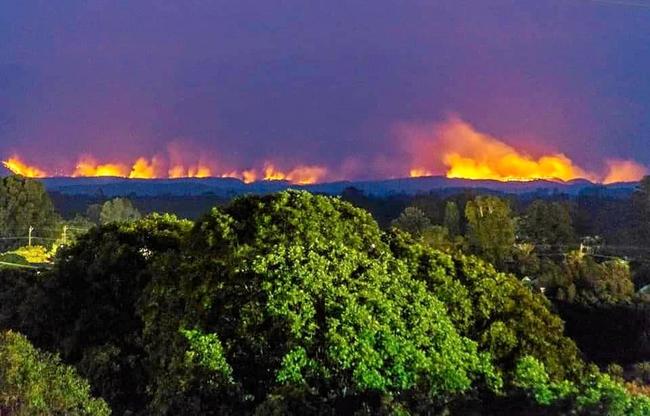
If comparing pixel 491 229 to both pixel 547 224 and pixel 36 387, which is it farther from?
pixel 36 387

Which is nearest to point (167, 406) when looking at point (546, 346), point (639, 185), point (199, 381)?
point (199, 381)

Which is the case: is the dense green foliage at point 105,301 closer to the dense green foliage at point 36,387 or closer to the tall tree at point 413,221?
the dense green foliage at point 36,387

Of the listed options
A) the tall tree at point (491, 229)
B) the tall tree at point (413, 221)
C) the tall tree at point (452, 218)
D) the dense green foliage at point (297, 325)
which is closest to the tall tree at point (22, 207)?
the tall tree at point (413, 221)

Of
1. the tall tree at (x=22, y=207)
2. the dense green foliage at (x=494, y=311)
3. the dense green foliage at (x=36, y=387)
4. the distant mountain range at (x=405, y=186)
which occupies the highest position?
the distant mountain range at (x=405, y=186)

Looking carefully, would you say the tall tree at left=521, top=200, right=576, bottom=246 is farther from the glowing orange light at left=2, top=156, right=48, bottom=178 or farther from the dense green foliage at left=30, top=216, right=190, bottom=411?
the glowing orange light at left=2, top=156, right=48, bottom=178

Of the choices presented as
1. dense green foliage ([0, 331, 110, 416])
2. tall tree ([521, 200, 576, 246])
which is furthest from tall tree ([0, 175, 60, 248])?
dense green foliage ([0, 331, 110, 416])

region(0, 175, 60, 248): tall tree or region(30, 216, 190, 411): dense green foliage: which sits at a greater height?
region(0, 175, 60, 248): tall tree

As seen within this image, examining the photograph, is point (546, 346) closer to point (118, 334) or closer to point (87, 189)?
point (118, 334)
